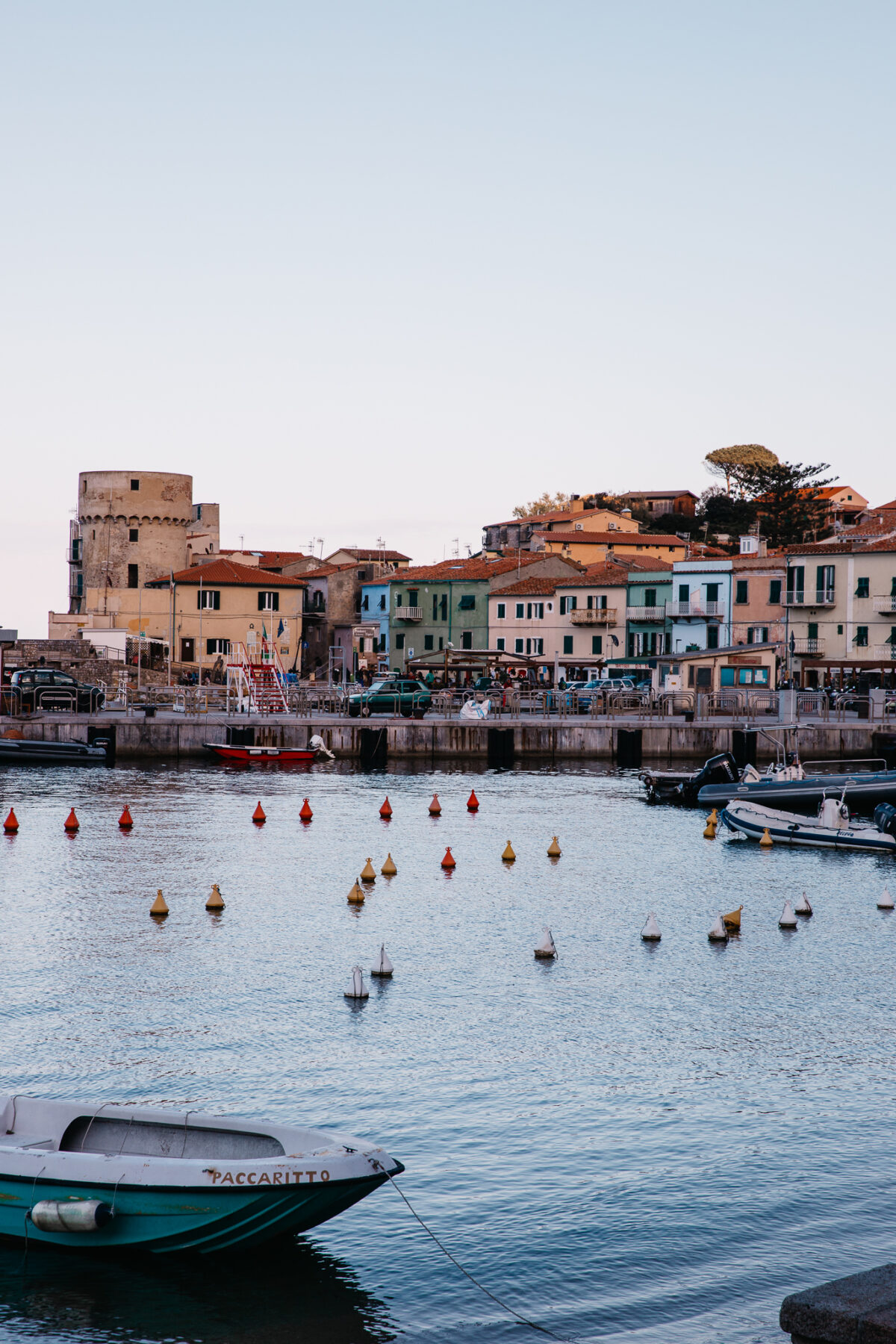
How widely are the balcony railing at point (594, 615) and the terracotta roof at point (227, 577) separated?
2150 centimetres

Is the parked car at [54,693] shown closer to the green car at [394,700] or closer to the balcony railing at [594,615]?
the green car at [394,700]

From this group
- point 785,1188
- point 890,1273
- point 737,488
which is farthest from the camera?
point 737,488

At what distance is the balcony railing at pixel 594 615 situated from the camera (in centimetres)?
9350

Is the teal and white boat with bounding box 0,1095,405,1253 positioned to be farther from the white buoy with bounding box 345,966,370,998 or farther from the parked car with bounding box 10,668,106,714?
the parked car with bounding box 10,668,106,714

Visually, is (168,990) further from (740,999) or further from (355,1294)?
(355,1294)

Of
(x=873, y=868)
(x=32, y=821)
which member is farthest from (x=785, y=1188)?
(x=32, y=821)

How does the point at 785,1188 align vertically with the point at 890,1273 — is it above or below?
below

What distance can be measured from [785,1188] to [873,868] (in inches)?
954

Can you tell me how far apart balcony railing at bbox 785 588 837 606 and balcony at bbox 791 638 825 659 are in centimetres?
219

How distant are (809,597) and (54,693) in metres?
43.0

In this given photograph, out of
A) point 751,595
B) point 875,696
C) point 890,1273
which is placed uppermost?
point 751,595

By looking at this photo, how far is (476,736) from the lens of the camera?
67.3 metres

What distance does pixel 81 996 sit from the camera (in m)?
22.6

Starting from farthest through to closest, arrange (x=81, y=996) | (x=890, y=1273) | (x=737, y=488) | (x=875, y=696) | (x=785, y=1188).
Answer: (x=737, y=488)
(x=875, y=696)
(x=81, y=996)
(x=785, y=1188)
(x=890, y=1273)
